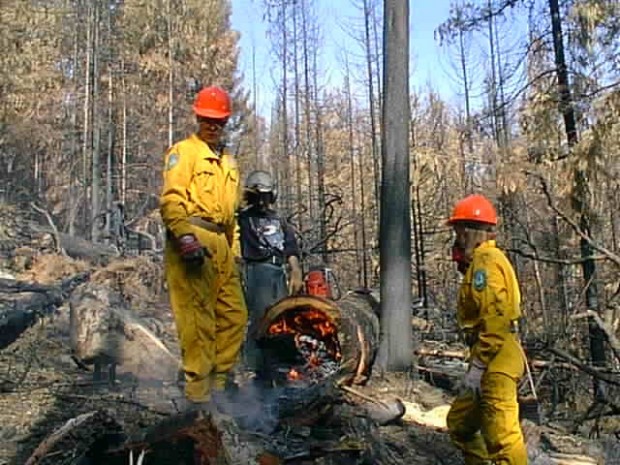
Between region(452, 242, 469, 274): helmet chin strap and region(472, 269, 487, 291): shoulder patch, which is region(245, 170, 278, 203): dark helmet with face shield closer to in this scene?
region(452, 242, 469, 274): helmet chin strap

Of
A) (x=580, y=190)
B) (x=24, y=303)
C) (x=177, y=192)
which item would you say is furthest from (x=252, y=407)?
(x=580, y=190)

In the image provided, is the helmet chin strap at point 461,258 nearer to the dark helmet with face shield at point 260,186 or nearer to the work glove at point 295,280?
the work glove at point 295,280

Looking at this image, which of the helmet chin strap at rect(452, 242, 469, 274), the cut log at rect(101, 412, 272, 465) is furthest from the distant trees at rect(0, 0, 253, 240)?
the cut log at rect(101, 412, 272, 465)

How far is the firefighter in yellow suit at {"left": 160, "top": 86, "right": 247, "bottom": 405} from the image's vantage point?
444 cm

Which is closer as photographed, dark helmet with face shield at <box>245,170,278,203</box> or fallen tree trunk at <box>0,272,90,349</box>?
dark helmet with face shield at <box>245,170,278,203</box>

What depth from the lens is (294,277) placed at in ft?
22.3

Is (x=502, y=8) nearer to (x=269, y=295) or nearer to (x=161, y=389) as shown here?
(x=269, y=295)

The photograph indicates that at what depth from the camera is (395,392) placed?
24.0ft

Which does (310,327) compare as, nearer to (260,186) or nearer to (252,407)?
(260,186)

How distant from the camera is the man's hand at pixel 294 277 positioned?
6754 mm

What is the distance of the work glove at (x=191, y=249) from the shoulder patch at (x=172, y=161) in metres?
0.54

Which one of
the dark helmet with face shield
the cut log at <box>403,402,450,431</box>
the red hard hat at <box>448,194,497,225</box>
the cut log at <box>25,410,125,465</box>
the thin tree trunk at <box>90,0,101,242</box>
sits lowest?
the cut log at <box>403,402,450,431</box>

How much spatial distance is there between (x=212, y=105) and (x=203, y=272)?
1.11 m

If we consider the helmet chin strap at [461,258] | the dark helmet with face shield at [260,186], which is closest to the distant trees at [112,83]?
the dark helmet with face shield at [260,186]
